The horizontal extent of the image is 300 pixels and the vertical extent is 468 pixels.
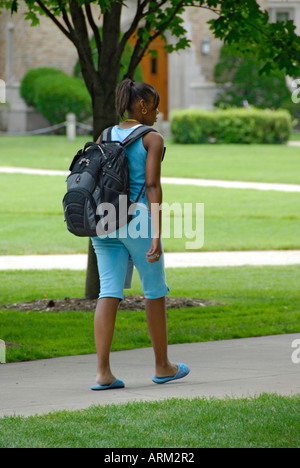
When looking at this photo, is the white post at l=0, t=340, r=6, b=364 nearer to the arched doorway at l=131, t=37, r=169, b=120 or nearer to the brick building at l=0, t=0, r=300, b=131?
the brick building at l=0, t=0, r=300, b=131

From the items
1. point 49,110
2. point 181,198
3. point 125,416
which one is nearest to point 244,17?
point 125,416

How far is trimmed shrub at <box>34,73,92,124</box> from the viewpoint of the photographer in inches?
1426

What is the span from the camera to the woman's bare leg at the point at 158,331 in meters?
5.79

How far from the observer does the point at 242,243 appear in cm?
1473

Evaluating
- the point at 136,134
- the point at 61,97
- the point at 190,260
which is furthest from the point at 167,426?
the point at 61,97

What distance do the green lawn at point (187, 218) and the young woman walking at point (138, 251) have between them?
831 centimetres

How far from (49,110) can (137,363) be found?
31257 millimetres

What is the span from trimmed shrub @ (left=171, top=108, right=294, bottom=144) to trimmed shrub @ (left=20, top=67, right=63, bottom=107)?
Result: 6.78 metres

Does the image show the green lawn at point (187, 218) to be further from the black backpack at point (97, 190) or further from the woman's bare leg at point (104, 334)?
the black backpack at point (97, 190)

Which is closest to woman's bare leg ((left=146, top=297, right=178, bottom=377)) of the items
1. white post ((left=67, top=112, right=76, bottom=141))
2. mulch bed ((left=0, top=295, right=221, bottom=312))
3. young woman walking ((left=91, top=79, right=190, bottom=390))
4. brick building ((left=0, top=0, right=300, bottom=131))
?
young woman walking ((left=91, top=79, right=190, bottom=390))

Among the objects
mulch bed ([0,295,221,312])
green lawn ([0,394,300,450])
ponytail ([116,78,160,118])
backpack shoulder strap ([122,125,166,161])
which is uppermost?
ponytail ([116,78,160,118])

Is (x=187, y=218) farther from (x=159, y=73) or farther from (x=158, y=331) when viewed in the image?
(x=159, y=73)

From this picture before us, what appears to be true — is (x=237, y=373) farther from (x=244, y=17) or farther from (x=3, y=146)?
(x=3, y=146)

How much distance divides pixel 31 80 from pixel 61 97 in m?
2.75
